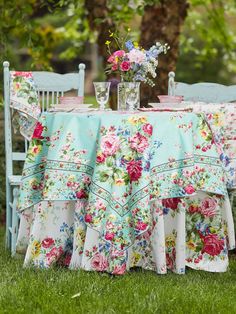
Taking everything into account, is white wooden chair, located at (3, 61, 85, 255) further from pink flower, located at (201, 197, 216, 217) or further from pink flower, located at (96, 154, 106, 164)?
pink flower, located at (201, 197, 216, 217)

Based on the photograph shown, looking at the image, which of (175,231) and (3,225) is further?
(3,225)

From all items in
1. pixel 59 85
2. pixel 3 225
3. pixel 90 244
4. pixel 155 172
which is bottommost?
pixel 3 225

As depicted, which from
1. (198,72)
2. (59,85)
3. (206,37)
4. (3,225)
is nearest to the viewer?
(59,85)

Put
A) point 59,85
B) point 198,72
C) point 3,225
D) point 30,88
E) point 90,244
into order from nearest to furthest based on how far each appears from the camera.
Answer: point 90,244 < point 30,88 < point 59,85 < point 3,225 < point 198,72

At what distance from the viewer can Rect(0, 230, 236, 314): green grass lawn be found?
3746mm

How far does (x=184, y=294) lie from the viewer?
3.98m

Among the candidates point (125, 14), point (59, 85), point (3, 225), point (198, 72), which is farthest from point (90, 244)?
point (198, 72)

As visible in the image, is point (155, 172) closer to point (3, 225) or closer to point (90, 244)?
point (90, 244)

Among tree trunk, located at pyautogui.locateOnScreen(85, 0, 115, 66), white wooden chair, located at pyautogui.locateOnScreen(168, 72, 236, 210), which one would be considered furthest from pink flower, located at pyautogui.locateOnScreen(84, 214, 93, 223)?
tree trunk, located at pyautogui.locateOnScreen(85, 0, 115, 66)

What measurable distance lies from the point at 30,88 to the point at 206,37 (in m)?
4.92

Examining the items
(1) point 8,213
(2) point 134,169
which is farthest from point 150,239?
(1) point 8,213

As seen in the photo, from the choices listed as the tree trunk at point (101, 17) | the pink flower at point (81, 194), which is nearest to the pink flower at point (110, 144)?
the pink flower at point (81, 194)

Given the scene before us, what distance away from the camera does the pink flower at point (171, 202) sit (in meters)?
4.56

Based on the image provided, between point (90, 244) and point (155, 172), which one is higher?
point (155, 172)
